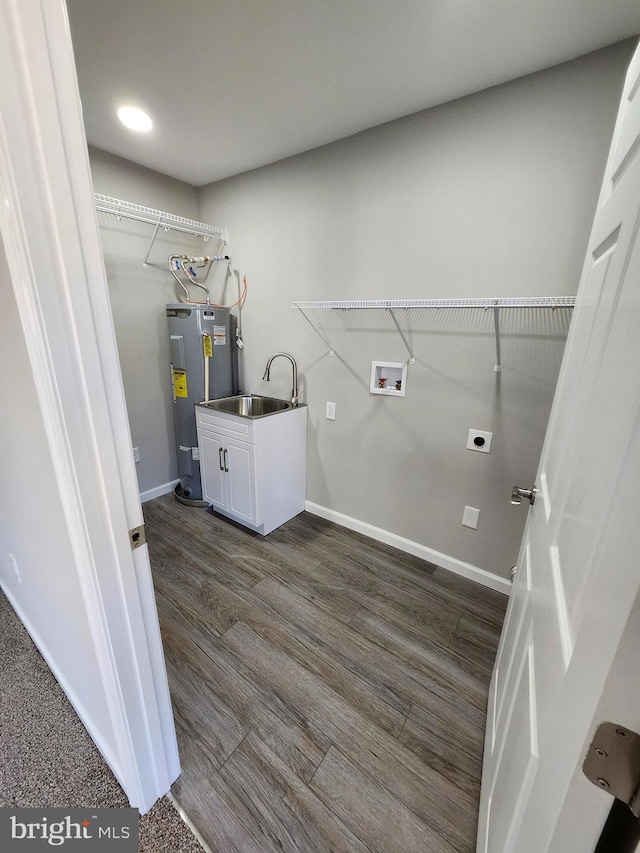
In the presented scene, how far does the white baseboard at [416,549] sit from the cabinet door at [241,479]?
0.55 m

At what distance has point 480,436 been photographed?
1825 millimetres

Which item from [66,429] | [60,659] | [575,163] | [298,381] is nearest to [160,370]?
[298,381]

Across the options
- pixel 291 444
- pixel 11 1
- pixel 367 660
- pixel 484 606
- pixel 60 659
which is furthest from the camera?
pixel 291 444

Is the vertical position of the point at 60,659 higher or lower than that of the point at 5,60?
lower

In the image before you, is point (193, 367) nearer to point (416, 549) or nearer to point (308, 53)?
point (308, 53)

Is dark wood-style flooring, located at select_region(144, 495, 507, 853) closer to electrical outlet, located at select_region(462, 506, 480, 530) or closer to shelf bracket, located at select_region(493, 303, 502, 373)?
electrical outlet, located at select_region(462, 506, 480, 530)

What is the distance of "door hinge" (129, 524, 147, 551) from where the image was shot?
2.66 feet

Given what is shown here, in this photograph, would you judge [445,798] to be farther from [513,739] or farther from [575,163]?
[575,163]

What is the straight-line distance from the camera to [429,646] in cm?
159

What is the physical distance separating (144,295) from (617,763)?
308cm

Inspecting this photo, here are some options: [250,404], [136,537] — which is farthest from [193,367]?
[136,537]

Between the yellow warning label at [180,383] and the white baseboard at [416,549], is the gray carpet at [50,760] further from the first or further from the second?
the yellow warning label at [180,383]

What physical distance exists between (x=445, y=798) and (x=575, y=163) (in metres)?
2.42

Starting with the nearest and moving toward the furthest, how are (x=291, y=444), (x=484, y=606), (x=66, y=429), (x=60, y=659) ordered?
1. (x=66, y=429)
2. (x=60, y=659)
3. (x=484, y=606)
4. (x=291, y=444)
